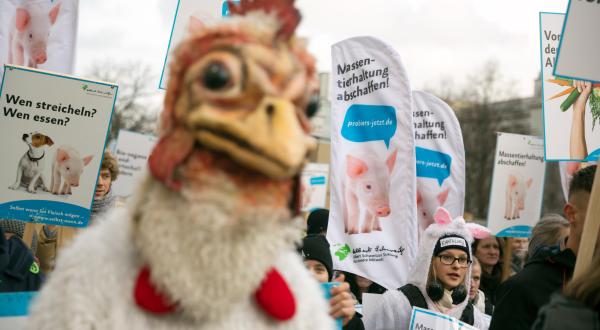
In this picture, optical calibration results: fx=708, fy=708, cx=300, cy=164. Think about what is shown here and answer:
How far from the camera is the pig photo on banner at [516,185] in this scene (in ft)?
29.6

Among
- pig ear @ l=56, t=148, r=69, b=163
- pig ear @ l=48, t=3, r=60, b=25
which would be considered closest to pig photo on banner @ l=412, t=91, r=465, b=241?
pig ear @ l=56, t=148, r=69, b=163

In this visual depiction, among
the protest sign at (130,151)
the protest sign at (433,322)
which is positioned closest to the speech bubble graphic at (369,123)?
the protest sign at (433,322)

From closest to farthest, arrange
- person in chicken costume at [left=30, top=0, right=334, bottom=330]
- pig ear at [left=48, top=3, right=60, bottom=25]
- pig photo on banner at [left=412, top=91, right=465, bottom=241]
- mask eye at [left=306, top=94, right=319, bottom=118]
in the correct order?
person in chicken costume at [left=30, top=0, right=334, bottom=330], mask eye at [left=306, top=94, right=319, bottom=118], pig photo on banner at [left=412, top=91, right=465, bottom=241], pig ear at [left=48, top=3, right=60, bottom=25]

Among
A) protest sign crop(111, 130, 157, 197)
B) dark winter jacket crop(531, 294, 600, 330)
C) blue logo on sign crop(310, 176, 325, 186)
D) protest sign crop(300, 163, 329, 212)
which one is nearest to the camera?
dark winter jacket crop(531, 294, 600, 330)

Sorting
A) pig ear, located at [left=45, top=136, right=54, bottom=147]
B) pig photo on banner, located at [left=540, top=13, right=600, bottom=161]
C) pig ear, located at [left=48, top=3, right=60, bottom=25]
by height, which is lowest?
pig ear, located at [left=45, top=136, right=54, bottom=147]

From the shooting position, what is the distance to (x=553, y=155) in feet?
15.5

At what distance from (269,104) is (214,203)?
254 millimetres

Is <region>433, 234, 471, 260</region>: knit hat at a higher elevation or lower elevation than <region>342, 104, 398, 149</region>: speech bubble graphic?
lower

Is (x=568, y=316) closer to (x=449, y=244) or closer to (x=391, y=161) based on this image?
(x=391, y=161)

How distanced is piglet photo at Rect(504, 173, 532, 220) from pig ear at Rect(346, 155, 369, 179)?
5208 mm

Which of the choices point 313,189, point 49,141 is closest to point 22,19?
point 49,141

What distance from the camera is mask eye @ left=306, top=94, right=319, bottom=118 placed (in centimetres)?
172

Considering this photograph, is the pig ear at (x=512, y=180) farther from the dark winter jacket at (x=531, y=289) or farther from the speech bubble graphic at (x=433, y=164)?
the dark winter jacket at (x=531, y=289)

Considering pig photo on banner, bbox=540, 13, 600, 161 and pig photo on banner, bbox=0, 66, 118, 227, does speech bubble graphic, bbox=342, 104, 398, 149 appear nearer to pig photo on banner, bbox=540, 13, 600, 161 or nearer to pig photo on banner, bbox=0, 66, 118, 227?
pig photo on banner, bbox=540, 13, 600, 161
